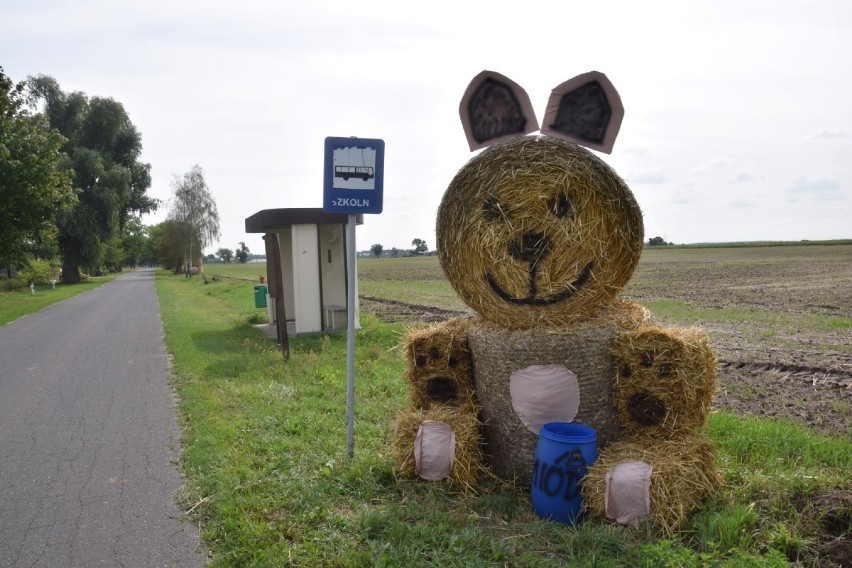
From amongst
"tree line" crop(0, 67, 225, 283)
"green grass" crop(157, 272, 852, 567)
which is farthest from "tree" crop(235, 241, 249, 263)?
"green grass" crop(157, 272, 852, 567)

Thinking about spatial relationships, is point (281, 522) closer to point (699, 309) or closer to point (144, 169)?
point (699, 309)

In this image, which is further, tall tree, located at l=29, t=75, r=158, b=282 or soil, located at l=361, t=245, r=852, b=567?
tall tree, located at l=29, t=75, r=158, b=282

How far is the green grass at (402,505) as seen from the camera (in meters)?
3.32

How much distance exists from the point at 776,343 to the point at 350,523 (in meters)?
7.82

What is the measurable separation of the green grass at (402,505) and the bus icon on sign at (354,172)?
2.23 metres

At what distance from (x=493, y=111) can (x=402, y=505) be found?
2.73 metres

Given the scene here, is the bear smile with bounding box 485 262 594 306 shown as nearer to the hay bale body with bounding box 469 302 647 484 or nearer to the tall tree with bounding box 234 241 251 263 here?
the hay bale body with bounding box 469 302 647 484

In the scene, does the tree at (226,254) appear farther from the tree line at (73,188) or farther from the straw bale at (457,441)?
the straw bale at (457,441)

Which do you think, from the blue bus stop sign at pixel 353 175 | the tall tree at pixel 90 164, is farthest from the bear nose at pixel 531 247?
the tall tree at pixel 90 164

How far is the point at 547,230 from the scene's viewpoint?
156 inches

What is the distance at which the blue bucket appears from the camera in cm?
371

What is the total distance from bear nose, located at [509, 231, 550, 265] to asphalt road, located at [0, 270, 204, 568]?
8.81ft

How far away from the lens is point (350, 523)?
3.78m

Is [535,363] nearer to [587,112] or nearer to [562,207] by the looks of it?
[562,207]
